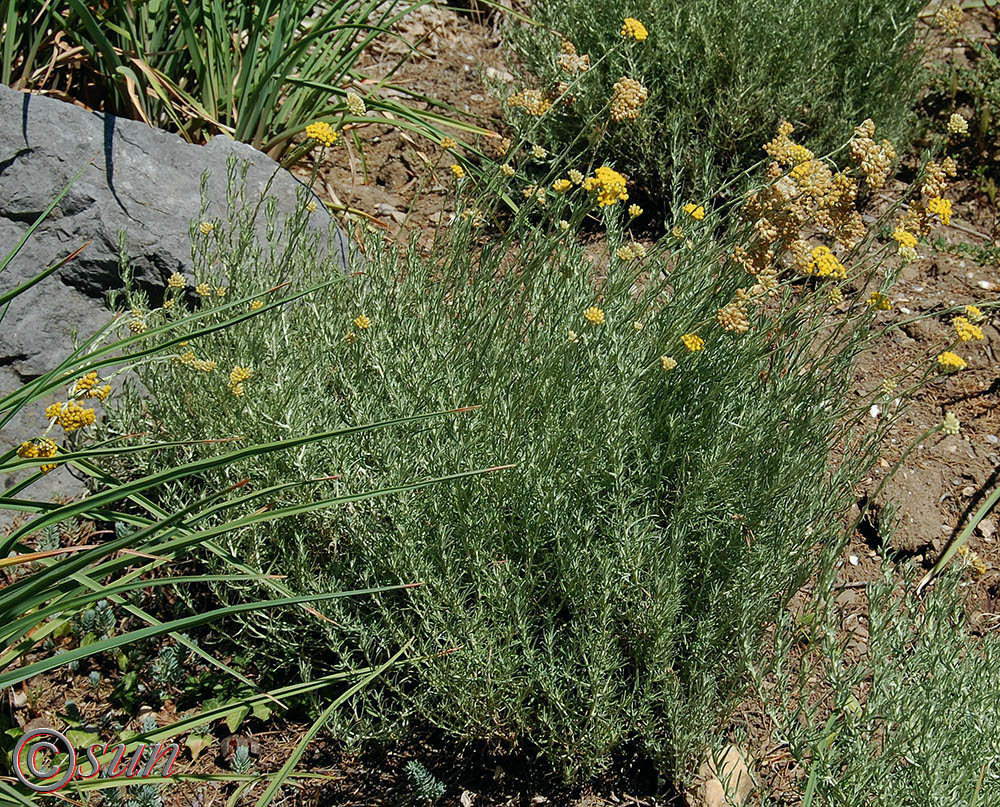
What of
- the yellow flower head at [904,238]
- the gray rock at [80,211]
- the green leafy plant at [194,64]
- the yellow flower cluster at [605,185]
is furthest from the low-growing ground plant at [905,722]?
the green leafy plant at [194,64]

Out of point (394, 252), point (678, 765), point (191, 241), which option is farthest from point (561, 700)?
point (191, 241)

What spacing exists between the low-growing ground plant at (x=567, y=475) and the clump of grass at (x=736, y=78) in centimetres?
128

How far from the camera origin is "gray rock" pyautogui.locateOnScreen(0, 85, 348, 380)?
3080 mm

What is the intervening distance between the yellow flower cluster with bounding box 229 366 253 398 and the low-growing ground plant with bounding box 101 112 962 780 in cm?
1

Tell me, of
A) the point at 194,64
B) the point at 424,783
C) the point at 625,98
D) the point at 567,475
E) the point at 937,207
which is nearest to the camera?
the point at 424,783

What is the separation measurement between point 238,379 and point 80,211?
115cm

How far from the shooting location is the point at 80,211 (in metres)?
3.19

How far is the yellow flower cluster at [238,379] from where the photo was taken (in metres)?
2.51

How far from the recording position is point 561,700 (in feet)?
7.58

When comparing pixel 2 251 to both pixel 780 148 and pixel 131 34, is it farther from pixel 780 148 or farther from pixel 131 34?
pixel 780 148

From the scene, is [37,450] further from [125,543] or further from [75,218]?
[75,218]

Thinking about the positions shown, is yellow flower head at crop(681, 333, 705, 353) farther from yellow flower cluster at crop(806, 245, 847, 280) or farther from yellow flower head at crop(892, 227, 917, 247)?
yellow flower head at crop(892, 227, 917, 247)

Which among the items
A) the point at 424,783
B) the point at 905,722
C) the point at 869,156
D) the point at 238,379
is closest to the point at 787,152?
the point at 869,156

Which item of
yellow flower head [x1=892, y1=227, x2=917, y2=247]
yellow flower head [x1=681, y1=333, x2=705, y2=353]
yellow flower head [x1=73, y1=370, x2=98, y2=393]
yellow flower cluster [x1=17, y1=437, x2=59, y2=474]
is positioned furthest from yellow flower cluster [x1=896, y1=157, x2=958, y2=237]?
yellow flower cluster [x1=17, y1=437, x2=59, y2=474]
